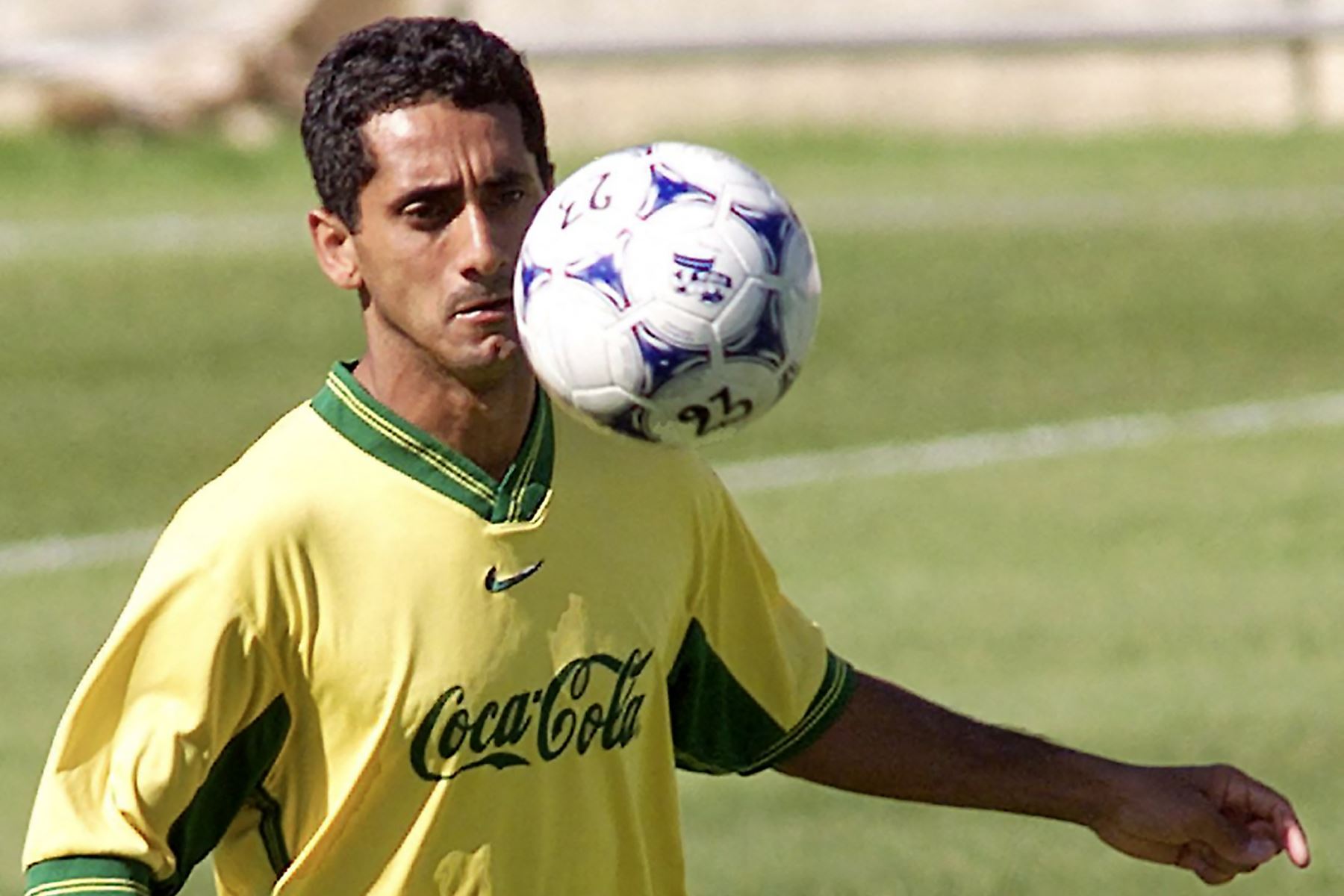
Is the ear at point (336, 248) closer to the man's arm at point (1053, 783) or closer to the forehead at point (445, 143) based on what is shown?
the forehead at point (445, 143)

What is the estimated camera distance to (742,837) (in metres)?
8.34

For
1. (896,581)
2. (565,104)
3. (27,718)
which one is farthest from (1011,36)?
(27,718)

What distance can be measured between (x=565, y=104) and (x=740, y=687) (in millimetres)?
18689

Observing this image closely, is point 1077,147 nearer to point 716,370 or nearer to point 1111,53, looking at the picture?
point 1111,53

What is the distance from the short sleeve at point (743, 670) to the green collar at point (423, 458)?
0.38m

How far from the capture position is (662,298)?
3.95 meters

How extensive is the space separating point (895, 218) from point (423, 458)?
48.1 feet

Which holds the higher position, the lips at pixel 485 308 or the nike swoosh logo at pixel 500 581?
the lips at pixel 485 308

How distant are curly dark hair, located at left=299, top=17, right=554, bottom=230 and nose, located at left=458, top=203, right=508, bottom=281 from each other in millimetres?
139

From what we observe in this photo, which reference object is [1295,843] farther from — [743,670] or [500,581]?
[500,581]

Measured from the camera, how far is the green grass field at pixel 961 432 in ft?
28.8

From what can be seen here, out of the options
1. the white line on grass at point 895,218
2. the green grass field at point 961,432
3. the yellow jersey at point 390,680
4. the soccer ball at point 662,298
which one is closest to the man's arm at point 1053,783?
the yellow jersey at point 390,680

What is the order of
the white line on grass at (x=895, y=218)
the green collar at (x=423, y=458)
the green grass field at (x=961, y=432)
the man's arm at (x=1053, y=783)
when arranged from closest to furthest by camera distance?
the green collar at (x=423, y=458) → the man's arm at (x=1053, y=783) → the green grass field at (x=961, y=432) → the white line on grass at (x=895, y=218)

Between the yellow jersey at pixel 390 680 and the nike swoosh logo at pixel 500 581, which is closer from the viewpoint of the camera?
the yellow jersey at pixel 390 680
